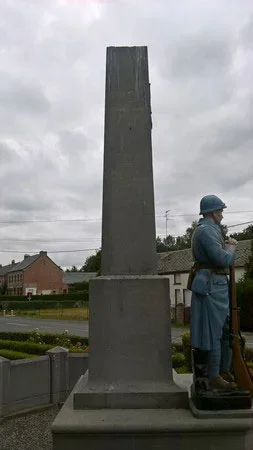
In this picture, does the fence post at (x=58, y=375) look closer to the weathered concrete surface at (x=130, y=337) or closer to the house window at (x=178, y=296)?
the weathered concrete surface at (x=130, y=337)

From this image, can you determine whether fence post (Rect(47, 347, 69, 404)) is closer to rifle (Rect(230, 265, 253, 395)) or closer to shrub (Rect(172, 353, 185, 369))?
shrub (Rect(172, 353, 185, 369))

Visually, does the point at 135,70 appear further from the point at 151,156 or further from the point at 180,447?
the point at 180,447

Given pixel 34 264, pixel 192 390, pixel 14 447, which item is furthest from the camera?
pixel 34 264

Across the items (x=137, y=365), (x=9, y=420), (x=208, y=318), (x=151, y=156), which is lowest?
(x=9, y=420)

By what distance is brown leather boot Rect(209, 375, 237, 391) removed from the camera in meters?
4.04

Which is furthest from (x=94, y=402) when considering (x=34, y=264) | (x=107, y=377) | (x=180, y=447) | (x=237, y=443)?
(x=34, y=264)

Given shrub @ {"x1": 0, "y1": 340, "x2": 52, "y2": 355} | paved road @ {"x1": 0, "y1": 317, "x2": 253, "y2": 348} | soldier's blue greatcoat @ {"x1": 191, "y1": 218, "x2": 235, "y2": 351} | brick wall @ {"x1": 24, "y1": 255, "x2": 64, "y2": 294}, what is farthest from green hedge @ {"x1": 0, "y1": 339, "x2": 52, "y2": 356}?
brick wall @ {"x1": 24, "y1": 255, "x2": 64, "y2": 294}

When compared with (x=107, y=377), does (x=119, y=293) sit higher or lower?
higher

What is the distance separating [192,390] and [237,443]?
0.69 meters

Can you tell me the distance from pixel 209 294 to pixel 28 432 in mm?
4343

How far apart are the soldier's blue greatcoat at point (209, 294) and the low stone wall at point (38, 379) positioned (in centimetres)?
482

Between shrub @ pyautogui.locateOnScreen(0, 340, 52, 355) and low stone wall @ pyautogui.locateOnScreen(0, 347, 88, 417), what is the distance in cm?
328

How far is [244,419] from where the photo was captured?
3.87m

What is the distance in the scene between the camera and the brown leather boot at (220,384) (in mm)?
4039
